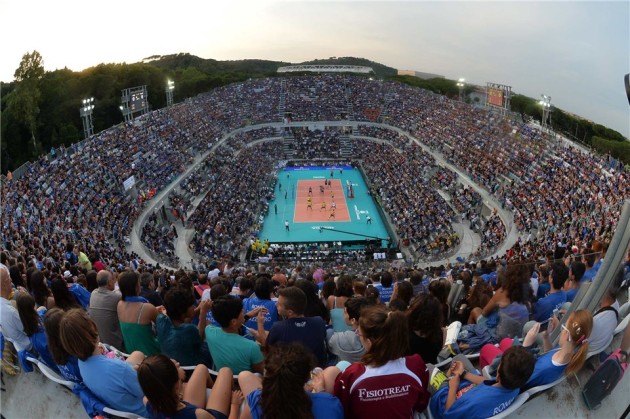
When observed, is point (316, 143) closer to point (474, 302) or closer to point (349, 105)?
point (349, 105)

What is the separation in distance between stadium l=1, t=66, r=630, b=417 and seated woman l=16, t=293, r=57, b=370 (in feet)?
0.29

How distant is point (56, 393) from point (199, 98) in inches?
2038

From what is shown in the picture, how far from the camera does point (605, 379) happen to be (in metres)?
3.49

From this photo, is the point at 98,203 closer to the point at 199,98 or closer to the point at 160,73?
the point at 199,98

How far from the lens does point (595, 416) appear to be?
358cm

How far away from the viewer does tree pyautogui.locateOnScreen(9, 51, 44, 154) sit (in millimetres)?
37188

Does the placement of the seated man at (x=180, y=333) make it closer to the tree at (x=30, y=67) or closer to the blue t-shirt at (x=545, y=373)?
the blue t-shirt at (x=545, y=373)

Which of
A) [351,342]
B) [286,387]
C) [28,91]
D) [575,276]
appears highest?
[28,91]

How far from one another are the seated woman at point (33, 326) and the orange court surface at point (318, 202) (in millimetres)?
28487

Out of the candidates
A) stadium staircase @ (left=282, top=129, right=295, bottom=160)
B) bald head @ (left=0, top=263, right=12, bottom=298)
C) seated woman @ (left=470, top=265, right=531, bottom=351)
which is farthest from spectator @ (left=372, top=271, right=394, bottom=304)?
stadium staircase @ (left=282, top=129, right=295, bottom=160)

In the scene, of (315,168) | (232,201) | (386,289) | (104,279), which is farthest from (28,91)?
(386,289)

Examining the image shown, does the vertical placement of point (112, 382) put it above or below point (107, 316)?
above

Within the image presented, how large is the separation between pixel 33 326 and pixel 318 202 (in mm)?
32930

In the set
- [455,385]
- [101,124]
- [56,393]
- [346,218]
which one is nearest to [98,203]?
[346,218]
